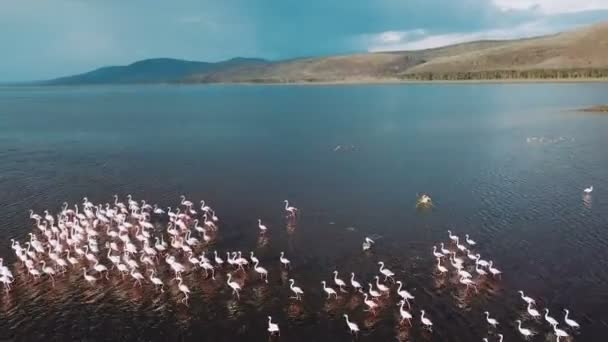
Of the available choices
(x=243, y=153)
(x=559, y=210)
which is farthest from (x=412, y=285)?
(x=243, y=153)

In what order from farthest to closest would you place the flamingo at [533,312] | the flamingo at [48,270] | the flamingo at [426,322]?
the flamingo at [48,270] < the flamingo at [533,312] < the flamingo at [426,322]

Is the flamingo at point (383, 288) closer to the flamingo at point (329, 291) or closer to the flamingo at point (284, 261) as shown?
the flamingo at point (329, 291)

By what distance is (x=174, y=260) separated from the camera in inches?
1216

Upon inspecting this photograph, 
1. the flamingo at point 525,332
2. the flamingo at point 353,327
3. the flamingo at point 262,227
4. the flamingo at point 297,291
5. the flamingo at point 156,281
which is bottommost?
the flamingo at point 525,332

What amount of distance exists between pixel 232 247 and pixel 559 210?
26.5m

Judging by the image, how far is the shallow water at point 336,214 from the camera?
24.8 meters

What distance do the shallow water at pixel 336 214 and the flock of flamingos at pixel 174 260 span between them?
61 cm

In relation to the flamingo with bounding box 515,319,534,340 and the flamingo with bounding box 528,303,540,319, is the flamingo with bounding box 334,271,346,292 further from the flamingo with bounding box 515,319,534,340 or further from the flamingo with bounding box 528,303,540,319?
the flamingo with bounding box 528,303,540,319

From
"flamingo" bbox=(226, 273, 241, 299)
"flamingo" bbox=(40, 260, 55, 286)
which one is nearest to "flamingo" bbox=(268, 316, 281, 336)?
"flamingo" bbox=(226, 273, 241, 299)

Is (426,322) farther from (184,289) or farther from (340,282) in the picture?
(184,289)

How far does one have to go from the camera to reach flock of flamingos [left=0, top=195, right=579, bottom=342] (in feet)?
85.9

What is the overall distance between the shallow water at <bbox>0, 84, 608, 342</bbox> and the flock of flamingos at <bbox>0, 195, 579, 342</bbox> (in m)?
0.61

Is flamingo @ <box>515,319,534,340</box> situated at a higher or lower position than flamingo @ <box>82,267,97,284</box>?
lower

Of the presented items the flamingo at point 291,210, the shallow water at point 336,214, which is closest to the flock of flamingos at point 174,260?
→ the shallow water at point 336,214
